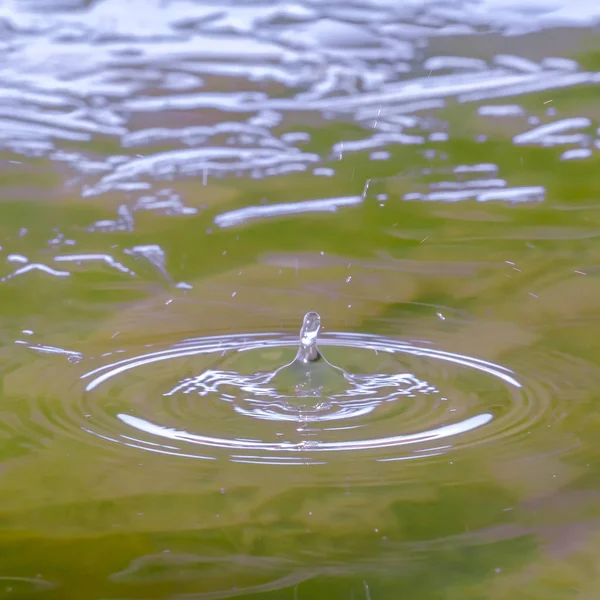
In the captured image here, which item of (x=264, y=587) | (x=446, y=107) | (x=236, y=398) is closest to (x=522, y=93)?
(x=446, y=107)

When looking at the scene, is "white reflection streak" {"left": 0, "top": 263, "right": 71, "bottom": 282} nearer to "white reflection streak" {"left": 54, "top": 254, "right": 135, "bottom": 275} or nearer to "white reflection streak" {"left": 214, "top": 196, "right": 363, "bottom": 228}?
"white reflection streak" {"left": 54, "top": 254, "right": 135, "bottom": 275}

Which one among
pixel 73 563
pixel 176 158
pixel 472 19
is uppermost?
pixel 472 19

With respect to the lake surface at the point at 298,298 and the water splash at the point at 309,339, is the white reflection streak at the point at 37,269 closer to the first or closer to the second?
the lake surface at the point at 298,298

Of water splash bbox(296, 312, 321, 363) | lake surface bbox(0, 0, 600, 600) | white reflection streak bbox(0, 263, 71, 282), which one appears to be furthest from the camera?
white reflection streak bbox(0, 263, 71, 282)

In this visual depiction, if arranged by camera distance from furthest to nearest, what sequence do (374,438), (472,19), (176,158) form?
(472,19), (176,158), (374,438)

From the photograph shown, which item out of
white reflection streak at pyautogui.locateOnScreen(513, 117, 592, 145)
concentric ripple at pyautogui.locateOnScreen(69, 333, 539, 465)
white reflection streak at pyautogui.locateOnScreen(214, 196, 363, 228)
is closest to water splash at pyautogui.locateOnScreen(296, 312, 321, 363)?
concentric ripple at pyautogui.locateOnScreen(69, 333, 539, 465)

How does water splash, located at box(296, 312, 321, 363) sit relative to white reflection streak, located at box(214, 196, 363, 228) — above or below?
below

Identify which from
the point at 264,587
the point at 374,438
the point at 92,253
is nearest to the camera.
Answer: the point at 264,587

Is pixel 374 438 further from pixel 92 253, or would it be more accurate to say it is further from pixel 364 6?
pixel 364 6
